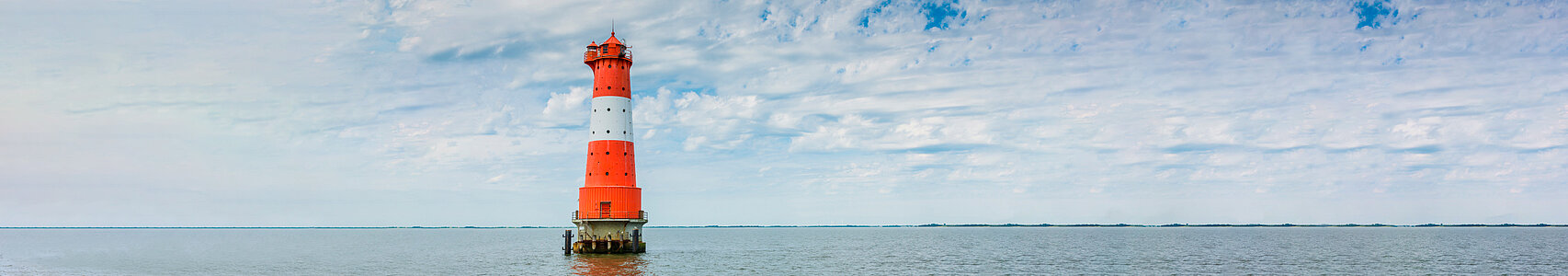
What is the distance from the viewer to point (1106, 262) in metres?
65.4

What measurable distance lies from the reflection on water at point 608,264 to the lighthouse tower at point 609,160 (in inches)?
37.2

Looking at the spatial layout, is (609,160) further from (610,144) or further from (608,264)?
(608,264)

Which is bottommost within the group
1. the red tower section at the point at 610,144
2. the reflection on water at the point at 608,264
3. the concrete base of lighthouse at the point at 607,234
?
the reflection on water at the point at 608,264

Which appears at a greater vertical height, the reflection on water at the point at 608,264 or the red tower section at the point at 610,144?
the red tower section at the point at 610,144

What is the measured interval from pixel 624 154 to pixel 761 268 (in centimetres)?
1049

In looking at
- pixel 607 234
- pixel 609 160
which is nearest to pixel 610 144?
pixel 609 160

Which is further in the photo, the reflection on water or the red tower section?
the red tower section

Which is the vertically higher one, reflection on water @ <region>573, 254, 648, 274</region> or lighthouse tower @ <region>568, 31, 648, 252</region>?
lighthouse tower @ <region>568, 31, 648, 252</region>

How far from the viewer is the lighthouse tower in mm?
55719

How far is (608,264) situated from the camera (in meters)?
53.0

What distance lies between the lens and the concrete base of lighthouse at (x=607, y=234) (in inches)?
2250

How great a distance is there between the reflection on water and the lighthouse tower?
0.94 m

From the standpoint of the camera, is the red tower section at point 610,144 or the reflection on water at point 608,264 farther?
the red tower section at point 610,144

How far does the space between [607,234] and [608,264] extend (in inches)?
189
